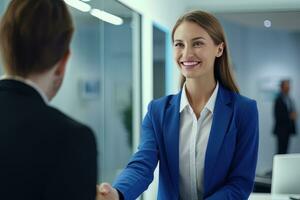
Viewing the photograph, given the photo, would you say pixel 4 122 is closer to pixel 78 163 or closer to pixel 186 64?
pixel 78 163

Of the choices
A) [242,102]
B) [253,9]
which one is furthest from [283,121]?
[242,102]

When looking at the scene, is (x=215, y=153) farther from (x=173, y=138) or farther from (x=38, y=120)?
(x=38, y=120)

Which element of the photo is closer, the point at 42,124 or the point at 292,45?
the point at 42,124

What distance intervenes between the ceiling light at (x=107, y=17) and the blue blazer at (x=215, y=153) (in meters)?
2.35

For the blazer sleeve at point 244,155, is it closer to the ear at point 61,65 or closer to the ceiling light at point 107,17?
the ear at point 61,65

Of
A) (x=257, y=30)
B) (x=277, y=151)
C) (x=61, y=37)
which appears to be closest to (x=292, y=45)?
(x=257, y=30)

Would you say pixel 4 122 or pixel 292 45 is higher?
pixel 292 45

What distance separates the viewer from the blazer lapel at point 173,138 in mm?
1579

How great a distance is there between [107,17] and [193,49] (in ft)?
9.10

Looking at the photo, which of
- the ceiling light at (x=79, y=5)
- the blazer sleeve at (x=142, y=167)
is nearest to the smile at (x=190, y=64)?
the blazer sleeve at (x=142, y=167)

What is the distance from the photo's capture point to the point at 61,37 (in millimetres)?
842

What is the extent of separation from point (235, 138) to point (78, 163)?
0.91 meters

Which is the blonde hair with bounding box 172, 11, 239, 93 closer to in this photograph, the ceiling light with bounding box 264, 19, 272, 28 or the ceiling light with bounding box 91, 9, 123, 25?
the ceiling light with bounding box 91, 9, 123, 25

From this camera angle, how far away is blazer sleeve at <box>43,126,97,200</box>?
2.54 feet
